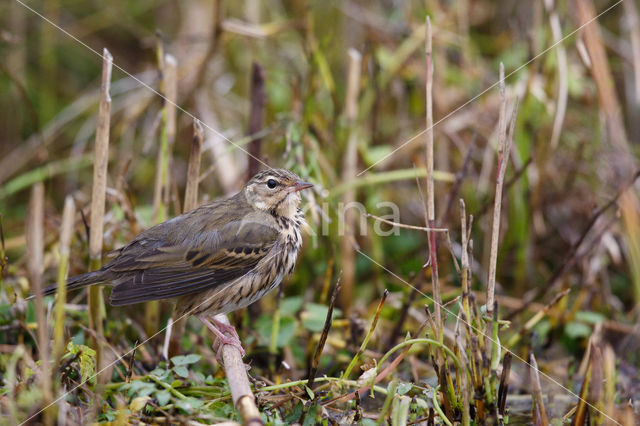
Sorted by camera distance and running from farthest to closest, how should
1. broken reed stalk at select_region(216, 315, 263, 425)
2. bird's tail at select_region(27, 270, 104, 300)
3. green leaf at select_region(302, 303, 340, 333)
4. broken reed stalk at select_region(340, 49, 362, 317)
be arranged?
broken reed stalk at select_region(340, 49, 362, 317)
green leaf at select_region(302, 303, 340, 333)
bird's tail at select_region(27, 270, 104, 300)
broken reed stalk at select_region(216, 315, 263, 425)

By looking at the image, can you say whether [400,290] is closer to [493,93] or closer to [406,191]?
[406,191]

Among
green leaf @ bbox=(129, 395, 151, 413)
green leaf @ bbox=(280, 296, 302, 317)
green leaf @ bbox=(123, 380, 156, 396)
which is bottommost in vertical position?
green leaf @ bbox=(129, 395, 151, 413)

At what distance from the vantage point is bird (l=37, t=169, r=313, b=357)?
3.54 metres

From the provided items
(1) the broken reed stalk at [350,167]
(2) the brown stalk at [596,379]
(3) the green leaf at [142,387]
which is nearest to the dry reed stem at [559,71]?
(1) the broken reed stalk at [350,167]

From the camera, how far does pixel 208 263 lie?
12.1 ft

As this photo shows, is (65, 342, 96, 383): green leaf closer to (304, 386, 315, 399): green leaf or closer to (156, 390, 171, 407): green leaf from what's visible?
(156, 390, 171, 407): green leaf

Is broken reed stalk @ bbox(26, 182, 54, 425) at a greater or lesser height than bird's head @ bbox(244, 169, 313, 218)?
lesser

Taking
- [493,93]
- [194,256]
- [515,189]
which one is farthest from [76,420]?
[493,93]

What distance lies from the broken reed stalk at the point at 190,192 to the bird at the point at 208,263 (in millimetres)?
128

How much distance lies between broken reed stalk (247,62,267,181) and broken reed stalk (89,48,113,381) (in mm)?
1027

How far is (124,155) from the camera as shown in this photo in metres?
6.41

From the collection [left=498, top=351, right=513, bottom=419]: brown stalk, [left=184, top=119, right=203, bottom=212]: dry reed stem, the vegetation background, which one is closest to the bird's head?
the vegetation background

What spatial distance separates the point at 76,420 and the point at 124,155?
13.0ft

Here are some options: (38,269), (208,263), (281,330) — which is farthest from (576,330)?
(38,269)
